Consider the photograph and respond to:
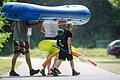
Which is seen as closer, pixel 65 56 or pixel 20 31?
pixel 20 31

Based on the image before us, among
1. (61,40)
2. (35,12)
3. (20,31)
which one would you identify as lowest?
(61,40)

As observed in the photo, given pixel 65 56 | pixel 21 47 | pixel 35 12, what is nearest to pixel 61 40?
pixel 65 56

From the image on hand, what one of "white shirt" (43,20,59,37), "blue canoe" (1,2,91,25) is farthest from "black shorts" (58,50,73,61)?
"blue canoe" (1,2,91,25)

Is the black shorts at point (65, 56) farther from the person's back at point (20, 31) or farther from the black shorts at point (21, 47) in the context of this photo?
the person's back at point (20, 31)

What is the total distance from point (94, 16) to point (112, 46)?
28660mm

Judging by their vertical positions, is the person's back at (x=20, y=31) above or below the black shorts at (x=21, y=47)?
above

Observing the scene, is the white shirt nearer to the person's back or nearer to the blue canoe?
the blue canoe

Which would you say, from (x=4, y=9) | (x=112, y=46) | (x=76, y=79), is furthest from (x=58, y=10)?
(x=112, y=46)

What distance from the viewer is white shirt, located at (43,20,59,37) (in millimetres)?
16672

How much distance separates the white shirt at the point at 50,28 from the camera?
16.7 meters

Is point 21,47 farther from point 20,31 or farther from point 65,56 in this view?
point 65,56

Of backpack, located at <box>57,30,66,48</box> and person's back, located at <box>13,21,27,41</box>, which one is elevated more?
person's back, located at <box>13,21,27,41</box>

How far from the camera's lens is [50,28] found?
1678 centimetres

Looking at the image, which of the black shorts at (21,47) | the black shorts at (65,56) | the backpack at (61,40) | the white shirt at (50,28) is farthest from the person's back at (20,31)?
the black shorts at (65,56)
